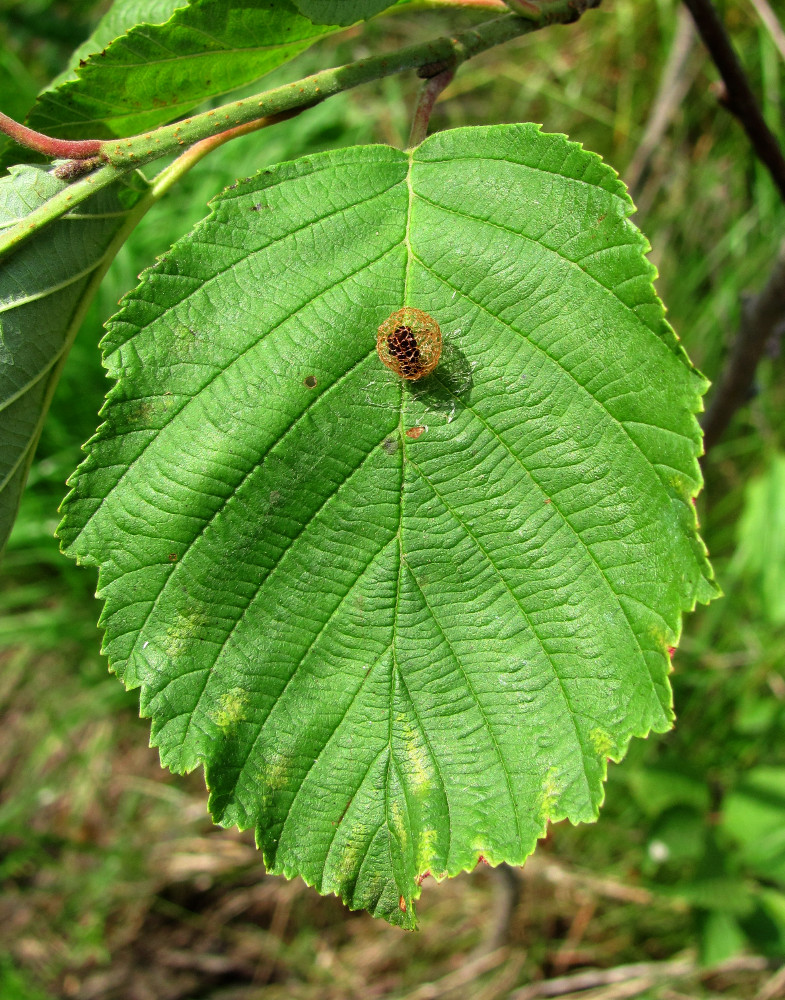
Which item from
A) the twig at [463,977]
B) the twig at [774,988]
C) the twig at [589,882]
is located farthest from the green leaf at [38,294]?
the twig at [774,988]

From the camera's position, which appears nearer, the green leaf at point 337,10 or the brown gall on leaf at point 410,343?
the green leaf at point 337,10

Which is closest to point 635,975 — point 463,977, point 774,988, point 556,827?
point 774,988

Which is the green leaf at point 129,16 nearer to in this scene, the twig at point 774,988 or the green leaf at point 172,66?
the green leaf at point 172,66

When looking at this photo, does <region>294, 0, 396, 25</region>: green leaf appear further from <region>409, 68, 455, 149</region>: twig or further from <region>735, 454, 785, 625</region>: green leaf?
<region>735, 454, 785, 625</region>: green leaf

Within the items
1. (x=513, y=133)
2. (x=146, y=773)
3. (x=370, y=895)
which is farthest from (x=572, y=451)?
(x=146, y=773)

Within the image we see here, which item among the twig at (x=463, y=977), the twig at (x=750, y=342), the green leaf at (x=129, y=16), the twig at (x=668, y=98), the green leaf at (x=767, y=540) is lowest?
the twig at (x=463, y=977)

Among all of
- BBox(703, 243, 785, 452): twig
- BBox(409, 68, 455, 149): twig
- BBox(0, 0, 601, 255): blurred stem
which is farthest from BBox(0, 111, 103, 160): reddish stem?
BBox(703, 243, 785, 452): twig

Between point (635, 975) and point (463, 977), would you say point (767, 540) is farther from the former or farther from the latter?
point (463, 977)
